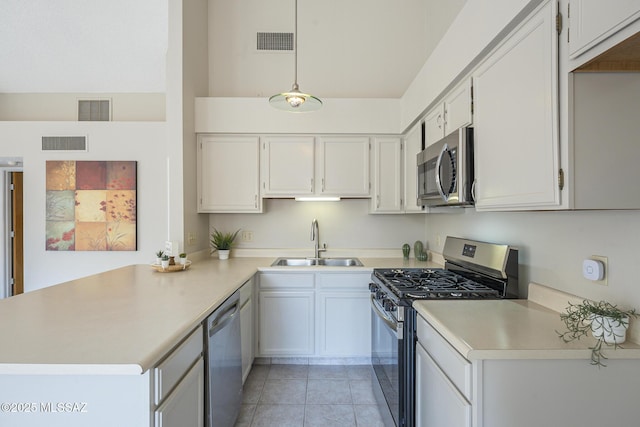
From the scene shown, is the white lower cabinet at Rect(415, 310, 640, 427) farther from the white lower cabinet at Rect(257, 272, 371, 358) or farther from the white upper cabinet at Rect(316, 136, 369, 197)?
the white upper cabinet at Rect(316, 136, 369, 197)

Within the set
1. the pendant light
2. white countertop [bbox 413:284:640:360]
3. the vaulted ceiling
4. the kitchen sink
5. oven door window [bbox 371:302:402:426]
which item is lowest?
oven door window [bbox 371:302:402:426]

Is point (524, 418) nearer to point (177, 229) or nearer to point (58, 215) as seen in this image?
point (177, 229)

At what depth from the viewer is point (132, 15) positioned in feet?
9.31

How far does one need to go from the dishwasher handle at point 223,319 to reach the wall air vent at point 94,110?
349cm

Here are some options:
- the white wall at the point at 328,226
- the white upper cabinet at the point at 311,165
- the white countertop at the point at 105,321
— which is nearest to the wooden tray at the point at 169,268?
the white countertop at the point at 105,321

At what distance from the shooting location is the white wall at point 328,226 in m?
3.19

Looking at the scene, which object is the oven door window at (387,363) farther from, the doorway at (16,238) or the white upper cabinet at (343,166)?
the doorway at (16,238)

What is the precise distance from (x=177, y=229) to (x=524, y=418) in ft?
8.26

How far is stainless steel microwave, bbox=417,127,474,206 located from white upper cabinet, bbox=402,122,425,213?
50 cm

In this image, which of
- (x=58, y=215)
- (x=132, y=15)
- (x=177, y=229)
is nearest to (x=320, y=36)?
(x=132, y=15)

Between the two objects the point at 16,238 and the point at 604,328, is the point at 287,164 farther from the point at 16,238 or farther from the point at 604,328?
the point at 16,238

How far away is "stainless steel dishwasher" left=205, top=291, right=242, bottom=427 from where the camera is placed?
142 centimetres

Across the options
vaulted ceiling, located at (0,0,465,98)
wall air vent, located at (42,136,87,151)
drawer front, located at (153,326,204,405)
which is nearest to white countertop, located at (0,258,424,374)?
drawer front, located at (153,326,204,405)

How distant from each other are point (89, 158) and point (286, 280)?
292cm
